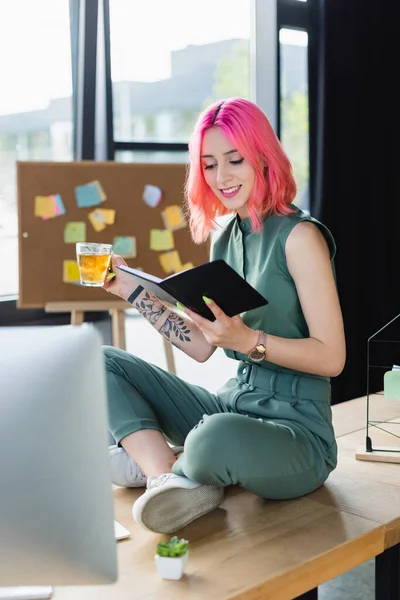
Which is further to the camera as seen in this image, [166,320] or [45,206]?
[45,206]

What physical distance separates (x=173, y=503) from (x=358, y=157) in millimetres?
2717

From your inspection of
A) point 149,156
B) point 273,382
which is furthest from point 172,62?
point 273,382

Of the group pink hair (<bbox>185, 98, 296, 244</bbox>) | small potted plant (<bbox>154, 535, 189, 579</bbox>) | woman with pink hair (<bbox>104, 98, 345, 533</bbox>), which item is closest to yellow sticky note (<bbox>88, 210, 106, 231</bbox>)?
woman with pink hair (<bbox>104, 98, 345, 533</bbox>)

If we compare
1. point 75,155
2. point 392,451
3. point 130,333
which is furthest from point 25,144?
point 392,451

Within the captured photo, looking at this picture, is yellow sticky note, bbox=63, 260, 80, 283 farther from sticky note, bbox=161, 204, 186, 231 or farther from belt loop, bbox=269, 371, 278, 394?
belt loop, bbox=269, 371, 278, 394

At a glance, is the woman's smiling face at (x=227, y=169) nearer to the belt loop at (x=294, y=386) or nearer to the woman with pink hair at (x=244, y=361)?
the woman with pink hair at (x=244, y=361)

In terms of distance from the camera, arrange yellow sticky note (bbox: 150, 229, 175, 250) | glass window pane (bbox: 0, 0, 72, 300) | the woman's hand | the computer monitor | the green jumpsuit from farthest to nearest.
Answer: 1. glass window pane (bbox: 0, 0, 72, 300)
2. yellow sticky note (bbox: 150, 229, 175, 250)
3. the woman's hand
4. the green jumpsuit
5. the computer monitor

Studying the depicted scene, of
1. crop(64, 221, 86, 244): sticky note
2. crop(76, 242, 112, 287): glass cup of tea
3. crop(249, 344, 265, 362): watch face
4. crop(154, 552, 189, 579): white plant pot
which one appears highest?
crop(64, 221, 86, 244): sticky note

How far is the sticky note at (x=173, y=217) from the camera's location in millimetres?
2936

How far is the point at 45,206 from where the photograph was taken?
281 cm

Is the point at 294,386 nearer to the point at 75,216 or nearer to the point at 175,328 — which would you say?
the point at 175,328

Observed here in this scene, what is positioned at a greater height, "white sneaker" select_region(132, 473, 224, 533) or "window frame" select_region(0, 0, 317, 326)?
"window frame" select_region(0, 0, 317, 326)

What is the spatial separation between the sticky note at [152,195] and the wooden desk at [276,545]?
136 cm

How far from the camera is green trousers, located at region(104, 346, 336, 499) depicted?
1.58 meters
